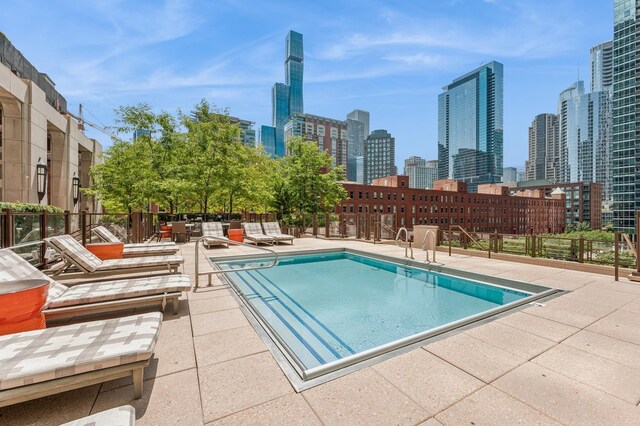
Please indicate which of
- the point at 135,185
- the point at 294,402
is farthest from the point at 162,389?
the point at 135,185

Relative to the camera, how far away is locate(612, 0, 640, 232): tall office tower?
72688 mm

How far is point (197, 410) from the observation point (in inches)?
88.7

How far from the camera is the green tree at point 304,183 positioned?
94.3ft

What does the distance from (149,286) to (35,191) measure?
21023 mm

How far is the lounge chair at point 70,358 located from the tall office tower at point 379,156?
192382 mm

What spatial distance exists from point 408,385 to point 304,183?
26865 millimetres

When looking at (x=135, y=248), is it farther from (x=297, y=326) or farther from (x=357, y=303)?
(x=357, y=303)

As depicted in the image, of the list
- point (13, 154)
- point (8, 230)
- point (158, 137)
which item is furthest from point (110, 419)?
point (13, 154)

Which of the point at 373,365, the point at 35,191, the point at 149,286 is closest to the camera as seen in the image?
the point at 373,365

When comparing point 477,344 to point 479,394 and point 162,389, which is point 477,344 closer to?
point 479,394

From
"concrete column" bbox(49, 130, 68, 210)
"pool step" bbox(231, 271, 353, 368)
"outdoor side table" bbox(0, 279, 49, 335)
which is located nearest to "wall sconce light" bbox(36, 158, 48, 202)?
"concrete column" bbox(49, 130, 68, 210)

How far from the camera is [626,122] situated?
76500mm

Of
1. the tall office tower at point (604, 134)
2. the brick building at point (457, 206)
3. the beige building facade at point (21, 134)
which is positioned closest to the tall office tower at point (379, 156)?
the brick building at point (457, 206)

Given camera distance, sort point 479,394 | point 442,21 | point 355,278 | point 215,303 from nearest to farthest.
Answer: point 479,394
point 215,303
point 355,278
point 442,21
